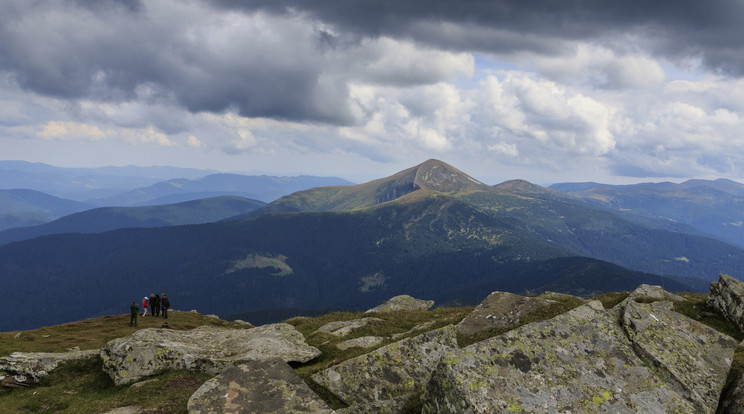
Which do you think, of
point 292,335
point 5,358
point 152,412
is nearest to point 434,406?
point 152,412

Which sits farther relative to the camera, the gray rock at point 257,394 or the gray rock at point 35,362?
the gray rock at point 35,362

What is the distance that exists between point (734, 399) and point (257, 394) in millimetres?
16327

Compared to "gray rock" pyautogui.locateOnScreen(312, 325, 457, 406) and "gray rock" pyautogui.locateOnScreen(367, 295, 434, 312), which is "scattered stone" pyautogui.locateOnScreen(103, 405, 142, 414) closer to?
"gray rock" pyautogui.locateOnScreen(312, 325, 457, 406)

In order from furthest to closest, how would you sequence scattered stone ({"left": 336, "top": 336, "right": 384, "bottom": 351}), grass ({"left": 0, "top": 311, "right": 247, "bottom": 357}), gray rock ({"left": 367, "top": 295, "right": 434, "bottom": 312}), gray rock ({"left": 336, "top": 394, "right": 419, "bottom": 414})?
gray rock ({"left": 367, "top": 295, "right": 434, "bottom": 312}) → grass ({"left": 0, "top": 311, "right": 247, "bottom": 357}) → scattered stone ({"left": 336, "top": 336, "right": 384, "bottom": 351}) → gray rock ({"left": 336, "top": 394, "right": 419, "bottom": 414})

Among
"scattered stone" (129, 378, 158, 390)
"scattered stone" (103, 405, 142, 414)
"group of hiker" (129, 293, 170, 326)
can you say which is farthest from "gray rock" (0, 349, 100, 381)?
"group of hiker" (129, 293, 170, 326)

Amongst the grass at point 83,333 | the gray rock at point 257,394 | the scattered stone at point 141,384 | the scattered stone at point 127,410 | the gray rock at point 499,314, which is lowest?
the grass at point 83,333

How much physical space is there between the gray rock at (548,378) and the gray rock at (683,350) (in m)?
0.51

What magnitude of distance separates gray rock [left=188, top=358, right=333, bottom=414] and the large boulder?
5416 mm

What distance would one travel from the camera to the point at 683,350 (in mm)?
12742

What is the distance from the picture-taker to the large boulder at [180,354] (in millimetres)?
22078

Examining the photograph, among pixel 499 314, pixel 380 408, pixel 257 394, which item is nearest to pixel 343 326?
pixel 499 314

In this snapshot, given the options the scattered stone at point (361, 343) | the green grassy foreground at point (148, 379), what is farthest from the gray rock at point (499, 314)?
the scattered stone at point (361, 343)

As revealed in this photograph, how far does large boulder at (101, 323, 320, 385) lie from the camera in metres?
22.1

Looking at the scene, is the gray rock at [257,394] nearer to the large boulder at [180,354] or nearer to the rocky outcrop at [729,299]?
the large boulder at [180,354]
